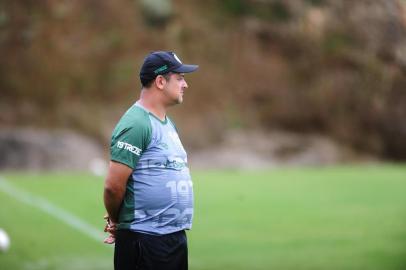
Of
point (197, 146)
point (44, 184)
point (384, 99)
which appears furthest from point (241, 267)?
point (384, 99)

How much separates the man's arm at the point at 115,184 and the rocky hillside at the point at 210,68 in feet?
76.6

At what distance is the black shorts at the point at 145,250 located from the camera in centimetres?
632

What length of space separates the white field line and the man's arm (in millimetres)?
7372

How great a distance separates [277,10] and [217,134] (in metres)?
5.12

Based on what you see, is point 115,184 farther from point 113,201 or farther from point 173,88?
point 173,88

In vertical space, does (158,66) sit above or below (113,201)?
above

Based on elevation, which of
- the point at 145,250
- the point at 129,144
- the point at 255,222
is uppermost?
the point at 255,222

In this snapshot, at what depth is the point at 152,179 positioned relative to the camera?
6.25 m

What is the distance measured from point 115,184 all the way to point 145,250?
47 centimetres

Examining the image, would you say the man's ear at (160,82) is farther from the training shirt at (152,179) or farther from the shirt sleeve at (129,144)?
the shirt sleeve at (129,144)

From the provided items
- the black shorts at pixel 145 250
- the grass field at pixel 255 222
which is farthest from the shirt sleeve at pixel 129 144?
the grass field at pixel 255 222

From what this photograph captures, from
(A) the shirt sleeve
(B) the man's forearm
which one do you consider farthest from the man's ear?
(B) the man's forearm

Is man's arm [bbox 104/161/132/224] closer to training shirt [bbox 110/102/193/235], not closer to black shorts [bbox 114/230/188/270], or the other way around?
training shirt [bbox 110/102/193/235]

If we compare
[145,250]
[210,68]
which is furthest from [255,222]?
[210,68]
